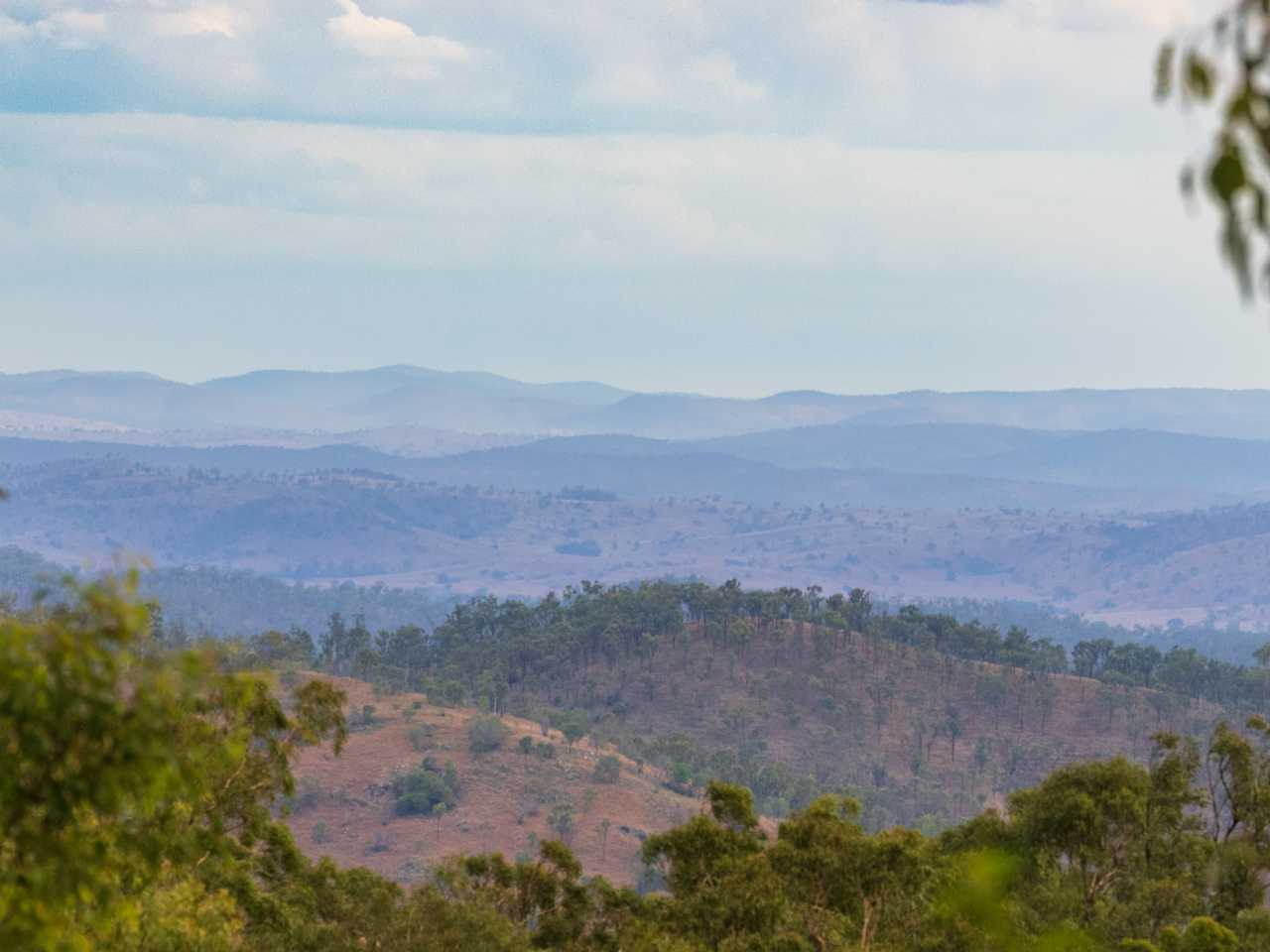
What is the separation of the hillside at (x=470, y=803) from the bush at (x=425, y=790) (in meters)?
0.60

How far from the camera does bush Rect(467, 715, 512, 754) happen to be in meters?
105

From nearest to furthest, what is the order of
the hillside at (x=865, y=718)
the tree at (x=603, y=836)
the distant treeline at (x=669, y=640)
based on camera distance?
the tree at (x=603, y=836) → the hillside at (x=865, y=718) → the distant treeline at (x=669, y=640)

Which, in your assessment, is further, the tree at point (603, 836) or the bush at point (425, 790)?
the bush at point (425, 790)

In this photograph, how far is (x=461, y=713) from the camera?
375 ft

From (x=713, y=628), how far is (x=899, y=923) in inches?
4560

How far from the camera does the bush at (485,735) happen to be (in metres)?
105

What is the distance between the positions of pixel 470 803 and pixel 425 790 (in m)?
3.24

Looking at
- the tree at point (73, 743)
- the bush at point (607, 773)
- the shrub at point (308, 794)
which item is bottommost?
the shrub at point (308, 794)

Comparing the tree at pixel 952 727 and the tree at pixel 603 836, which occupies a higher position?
the tree at pixel 952 727

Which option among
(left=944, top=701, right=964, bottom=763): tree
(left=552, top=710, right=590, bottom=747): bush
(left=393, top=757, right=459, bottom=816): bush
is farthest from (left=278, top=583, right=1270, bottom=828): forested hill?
(left=393, top=757, right=459, bottom=816): bush

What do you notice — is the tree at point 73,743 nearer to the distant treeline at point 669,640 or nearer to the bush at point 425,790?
the bush at point 425,790

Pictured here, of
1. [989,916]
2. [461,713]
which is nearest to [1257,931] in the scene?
[989,916]

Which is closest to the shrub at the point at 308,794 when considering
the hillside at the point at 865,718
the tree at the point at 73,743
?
the hillside at the point at 865,718

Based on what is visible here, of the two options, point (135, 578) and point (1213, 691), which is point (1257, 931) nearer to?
point (135, 578)
